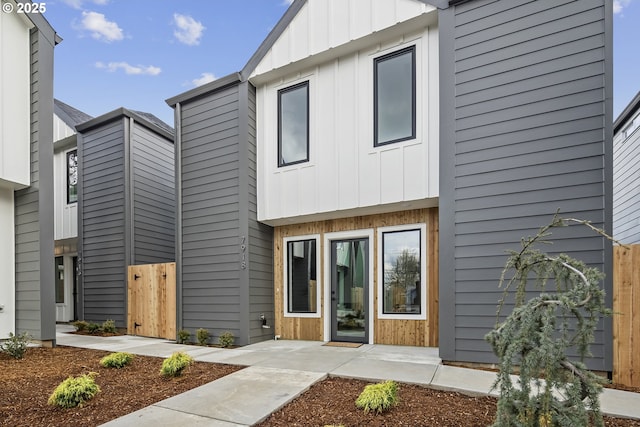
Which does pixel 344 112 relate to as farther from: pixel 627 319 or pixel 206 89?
pixel 627 319

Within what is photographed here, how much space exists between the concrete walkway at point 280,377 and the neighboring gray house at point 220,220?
699 millimetres

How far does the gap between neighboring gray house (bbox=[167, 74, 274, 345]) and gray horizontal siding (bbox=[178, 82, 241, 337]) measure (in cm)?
2

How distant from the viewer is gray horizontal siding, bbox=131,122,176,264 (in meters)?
9.03

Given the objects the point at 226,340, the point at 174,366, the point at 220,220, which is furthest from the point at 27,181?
the point at 174,366

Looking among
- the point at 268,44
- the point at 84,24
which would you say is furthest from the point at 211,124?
the point at 84,24

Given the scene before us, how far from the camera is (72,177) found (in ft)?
33.5

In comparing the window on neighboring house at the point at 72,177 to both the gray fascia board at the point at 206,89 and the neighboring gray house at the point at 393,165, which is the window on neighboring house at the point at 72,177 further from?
the neighboring gray house at the point at 393,165

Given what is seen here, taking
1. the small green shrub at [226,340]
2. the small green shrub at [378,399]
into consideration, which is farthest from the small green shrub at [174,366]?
the small green shrub at [378,399]

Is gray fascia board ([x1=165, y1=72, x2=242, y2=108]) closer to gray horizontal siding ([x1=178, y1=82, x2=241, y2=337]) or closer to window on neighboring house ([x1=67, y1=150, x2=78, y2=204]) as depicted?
gray horizontal siding ([x1=178, y1=82, x2=241, y2=337])

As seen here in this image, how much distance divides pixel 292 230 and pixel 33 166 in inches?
193

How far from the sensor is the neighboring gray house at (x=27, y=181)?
6.27 meters

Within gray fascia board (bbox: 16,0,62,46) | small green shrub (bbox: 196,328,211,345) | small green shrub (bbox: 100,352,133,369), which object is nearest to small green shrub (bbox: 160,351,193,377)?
small green shrub (bbox: 100,352,133,369)

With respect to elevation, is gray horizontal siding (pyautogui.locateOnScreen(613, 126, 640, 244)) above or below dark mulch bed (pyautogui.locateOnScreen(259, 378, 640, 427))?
above

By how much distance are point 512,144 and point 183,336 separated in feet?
21.8
